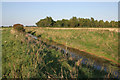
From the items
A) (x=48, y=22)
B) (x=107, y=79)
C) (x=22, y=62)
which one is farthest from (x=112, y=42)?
(x=48, y=22)

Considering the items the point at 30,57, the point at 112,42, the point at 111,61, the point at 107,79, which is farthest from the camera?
the point at 112,42

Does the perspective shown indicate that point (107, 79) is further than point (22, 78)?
Yes

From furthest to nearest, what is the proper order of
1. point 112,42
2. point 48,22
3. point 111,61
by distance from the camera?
point 48,22 < point 112,42 < point 111,61

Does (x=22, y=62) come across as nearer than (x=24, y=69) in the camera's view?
No

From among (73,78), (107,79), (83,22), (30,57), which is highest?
(83,22)

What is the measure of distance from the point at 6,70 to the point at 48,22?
259ft

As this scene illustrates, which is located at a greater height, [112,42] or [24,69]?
[112,42]

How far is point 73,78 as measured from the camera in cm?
607

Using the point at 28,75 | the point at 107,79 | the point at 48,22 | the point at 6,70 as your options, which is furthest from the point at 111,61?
the point at 48,22

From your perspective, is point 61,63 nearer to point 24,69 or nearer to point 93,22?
point 24,69

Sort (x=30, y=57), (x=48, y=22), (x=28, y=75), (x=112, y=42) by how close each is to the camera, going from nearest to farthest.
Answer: (x=28, y=75)
(x=30, y=57)
(x=112, y=42)
(x=48, y=22)

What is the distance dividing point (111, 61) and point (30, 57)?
8577 millimetres

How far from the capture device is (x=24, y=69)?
20.1 feet

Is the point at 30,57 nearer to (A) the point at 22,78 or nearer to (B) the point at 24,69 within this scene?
(B) the point at 24,69
